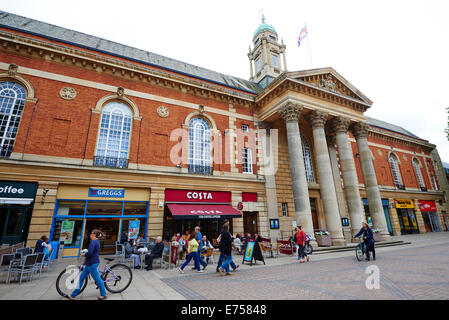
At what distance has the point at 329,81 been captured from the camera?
19.5 meters

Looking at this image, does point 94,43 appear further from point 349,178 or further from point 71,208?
point 349,178

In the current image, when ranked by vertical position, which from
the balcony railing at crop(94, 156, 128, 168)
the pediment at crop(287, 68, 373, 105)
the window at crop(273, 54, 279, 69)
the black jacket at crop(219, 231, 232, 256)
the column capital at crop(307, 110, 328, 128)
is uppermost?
the window at crop(273, 54, 279, 69)

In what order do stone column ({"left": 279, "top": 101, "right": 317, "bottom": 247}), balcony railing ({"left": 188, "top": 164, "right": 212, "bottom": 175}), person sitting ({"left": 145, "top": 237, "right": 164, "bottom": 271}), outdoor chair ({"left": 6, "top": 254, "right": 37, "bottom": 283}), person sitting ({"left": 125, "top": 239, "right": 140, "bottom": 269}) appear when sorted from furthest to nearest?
balcony railing ({"left": 188, "top": 164, "right": 212, "bottom": 175})
stone column ({"left": 279, "top": 101, "right": 317, "bottom": 247})
person sitting ({"left": 125, "top": 239, "right": 140, "bottom": 269})
person sitting ({"left": 145, "top": 237, "right": 164, "bottom": 271})
outdoor chair ({"left": 6, "top": 254, "right": 37, "bottom": 283})

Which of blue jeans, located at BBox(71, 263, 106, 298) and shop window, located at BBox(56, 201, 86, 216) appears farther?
shop window, located at BBox(56, 201, 86, 216)

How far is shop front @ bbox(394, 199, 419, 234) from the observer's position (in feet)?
89.2

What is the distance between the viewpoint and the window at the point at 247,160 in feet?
59.4

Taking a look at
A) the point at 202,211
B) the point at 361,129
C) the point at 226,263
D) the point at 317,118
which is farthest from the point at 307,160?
the point at 226,263

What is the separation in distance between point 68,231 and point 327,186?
16829 millimetres

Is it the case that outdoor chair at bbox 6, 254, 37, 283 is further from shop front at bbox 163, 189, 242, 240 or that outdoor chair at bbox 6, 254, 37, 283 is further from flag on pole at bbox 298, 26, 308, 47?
flag on pole at bbox 298, 26, 308, 47

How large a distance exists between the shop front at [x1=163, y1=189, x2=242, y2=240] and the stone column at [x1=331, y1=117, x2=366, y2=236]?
373 inches

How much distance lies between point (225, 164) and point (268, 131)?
5.51 meters

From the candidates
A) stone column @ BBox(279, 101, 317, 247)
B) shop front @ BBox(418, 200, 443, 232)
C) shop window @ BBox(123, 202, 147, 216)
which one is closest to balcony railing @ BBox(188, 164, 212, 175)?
shop window @ BBox(123, 202, 147, 216)

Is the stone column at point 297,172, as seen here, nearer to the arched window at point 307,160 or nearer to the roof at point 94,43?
the arched window at point 307,160

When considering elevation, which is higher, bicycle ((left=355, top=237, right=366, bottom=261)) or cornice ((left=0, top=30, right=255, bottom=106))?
cornice ((left=0, top=30, right=255, bottom=106))
